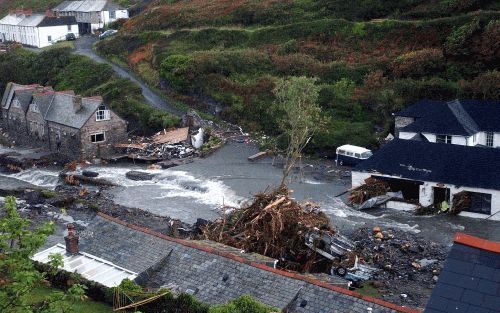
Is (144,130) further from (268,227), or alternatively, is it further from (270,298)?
(270,298)

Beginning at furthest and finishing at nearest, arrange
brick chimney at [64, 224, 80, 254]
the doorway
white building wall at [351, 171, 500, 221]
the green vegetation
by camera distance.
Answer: the green vegetation
the doorway
white building wall at [351, 171, 500, 221]
brick chimney at [64, 224, 80, 254]

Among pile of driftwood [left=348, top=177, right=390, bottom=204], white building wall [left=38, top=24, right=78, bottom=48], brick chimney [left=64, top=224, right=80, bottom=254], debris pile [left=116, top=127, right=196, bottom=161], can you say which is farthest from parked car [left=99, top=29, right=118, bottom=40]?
brick chimney [left=64, top=224, right=80, bottom=254]

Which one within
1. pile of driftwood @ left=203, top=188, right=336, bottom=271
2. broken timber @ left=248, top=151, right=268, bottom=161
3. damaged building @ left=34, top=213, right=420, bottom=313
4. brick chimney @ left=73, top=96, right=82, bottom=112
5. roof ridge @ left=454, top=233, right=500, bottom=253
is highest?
roof ridge @ left=454, top=233, right=500, bottom=253

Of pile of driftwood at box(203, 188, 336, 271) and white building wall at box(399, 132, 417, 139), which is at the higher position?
white building wall at box(399, 132, 417, 139)

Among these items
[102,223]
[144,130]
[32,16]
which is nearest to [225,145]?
[144,130]

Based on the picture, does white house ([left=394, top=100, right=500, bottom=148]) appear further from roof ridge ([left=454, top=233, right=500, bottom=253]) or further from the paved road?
roof ridge ([left=454, top=233, right=500, bottom=253])

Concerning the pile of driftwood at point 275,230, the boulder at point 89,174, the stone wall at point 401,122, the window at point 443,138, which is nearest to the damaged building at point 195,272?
the pile of driftwood at point 275,230
